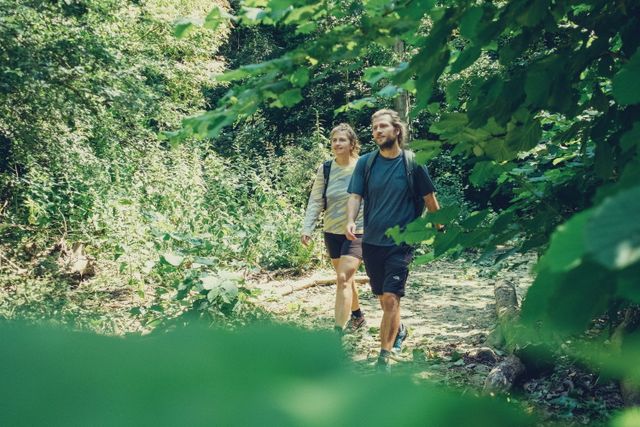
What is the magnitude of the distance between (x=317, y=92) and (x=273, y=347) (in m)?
17.7

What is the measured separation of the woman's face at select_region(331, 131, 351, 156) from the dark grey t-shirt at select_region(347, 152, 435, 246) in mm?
661

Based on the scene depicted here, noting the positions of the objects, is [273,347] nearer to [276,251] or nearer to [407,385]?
[407,385]

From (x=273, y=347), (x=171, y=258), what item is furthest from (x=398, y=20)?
(x=171, y=258)

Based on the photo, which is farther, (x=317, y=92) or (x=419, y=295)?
(x=317, y=92)

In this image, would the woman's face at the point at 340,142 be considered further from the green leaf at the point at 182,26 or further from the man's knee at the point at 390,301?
the green leaf at the point at 182,26

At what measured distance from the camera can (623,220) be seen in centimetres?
48

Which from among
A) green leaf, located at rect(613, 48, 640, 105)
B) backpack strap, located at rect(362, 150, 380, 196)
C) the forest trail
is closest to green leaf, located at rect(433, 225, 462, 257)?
green leaf, located at rect(613, 48, 640, 105)

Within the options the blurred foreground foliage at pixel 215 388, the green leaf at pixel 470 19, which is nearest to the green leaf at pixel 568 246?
the blurred foreground foliage at pixel 215 388

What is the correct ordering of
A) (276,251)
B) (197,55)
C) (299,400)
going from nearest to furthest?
(299,400)
(276,251)
(197,55)

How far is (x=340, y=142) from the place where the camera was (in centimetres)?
539

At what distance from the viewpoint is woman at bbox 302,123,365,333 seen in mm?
5219

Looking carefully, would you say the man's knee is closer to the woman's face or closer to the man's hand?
the man's hand

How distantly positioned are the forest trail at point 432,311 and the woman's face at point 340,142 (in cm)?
149

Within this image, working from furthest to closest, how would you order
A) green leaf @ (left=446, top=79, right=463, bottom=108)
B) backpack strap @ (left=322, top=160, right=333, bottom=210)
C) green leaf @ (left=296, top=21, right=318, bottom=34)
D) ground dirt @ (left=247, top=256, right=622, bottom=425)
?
1. backpack strap @ (left=322, top=160, right=333, bottom=210)
2. ground dirt @ (left=247, top=256, right=622, bottom=425)
3. green leaf @ (left=446, top=79, right=463, bottom=108)
4. green leaf @ (left=296, top=21, right=318, bottom=34)
